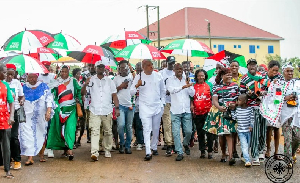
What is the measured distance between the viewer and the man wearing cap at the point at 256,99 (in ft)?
33.0

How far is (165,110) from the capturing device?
40.0 ft

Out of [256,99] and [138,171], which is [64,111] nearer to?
[138,171]

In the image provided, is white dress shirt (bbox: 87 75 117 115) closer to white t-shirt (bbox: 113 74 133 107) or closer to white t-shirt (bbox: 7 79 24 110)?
white t-shirt (bbox: 113 74 133 107)

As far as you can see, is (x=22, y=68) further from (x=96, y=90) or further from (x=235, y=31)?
(x=235, y=31)

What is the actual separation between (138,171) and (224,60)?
369 centimetres

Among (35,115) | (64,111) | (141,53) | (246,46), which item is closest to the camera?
(35,115)

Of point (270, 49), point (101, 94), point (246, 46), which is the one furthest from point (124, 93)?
point (270, 49)

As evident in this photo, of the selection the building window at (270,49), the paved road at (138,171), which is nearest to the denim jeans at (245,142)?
the paved road at (138,171)

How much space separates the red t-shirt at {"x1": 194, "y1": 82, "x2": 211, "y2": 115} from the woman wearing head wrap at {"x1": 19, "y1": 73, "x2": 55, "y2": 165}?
311cm

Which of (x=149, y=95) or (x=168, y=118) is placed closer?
(x=149, y=95)

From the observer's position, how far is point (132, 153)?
12.1 meters

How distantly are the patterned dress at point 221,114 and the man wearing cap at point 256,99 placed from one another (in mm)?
205

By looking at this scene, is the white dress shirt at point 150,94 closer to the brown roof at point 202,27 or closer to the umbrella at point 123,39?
the umbrella at point 123,39

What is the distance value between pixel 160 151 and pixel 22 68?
420 cm
